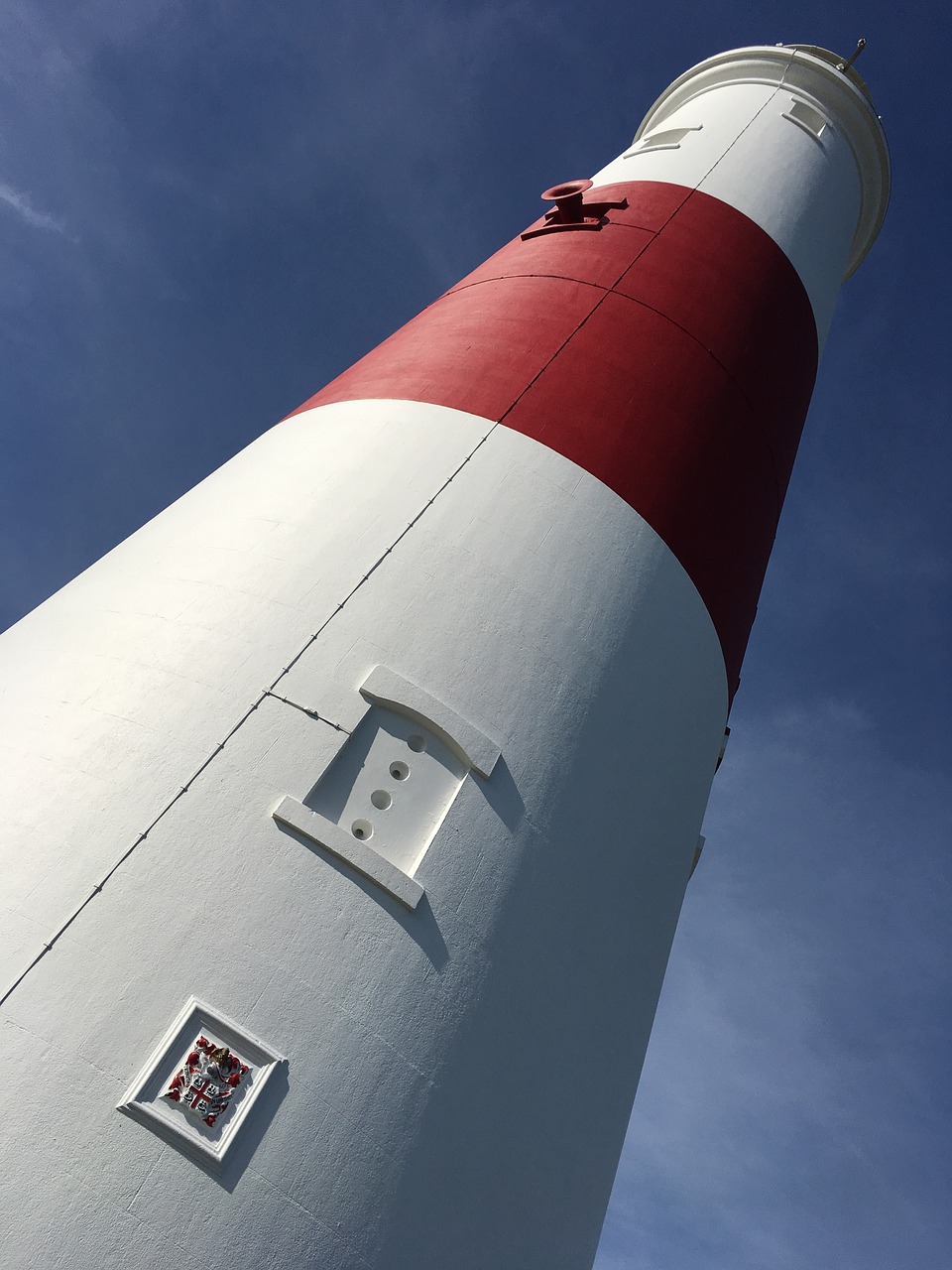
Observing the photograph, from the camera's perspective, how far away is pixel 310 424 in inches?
290

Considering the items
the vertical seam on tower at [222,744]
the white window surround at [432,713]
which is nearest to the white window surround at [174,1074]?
the vertical seam on tower at [222,744]

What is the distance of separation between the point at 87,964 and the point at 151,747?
1.08 meters

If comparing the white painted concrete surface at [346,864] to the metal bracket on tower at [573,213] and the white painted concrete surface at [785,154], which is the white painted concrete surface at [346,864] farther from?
the white painted concrete surface at [785,154]

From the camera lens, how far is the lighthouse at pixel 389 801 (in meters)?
3.82

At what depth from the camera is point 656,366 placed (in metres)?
7.73

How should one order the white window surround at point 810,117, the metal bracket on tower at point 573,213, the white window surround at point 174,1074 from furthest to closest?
the white window surround at point 810,117, the metal bracket on tower at point 573,213, the white window surround at point 174,1074

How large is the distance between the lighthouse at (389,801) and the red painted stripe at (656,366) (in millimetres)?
43

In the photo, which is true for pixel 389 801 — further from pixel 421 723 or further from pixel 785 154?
pixel 785 154

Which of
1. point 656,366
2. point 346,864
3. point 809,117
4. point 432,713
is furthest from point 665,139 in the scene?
point 346,864

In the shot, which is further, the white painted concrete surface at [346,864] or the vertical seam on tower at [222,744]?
the vertical seam on tower at [222,744]

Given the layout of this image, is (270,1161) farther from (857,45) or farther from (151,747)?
(857,45)

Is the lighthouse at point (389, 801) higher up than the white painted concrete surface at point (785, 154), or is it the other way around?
the white painted concrete surface at point (785, 154)

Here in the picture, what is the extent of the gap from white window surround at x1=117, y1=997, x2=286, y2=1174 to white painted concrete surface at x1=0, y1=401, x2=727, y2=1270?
2.0 inches

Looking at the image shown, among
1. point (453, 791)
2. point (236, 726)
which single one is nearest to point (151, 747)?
point (236, 726)
